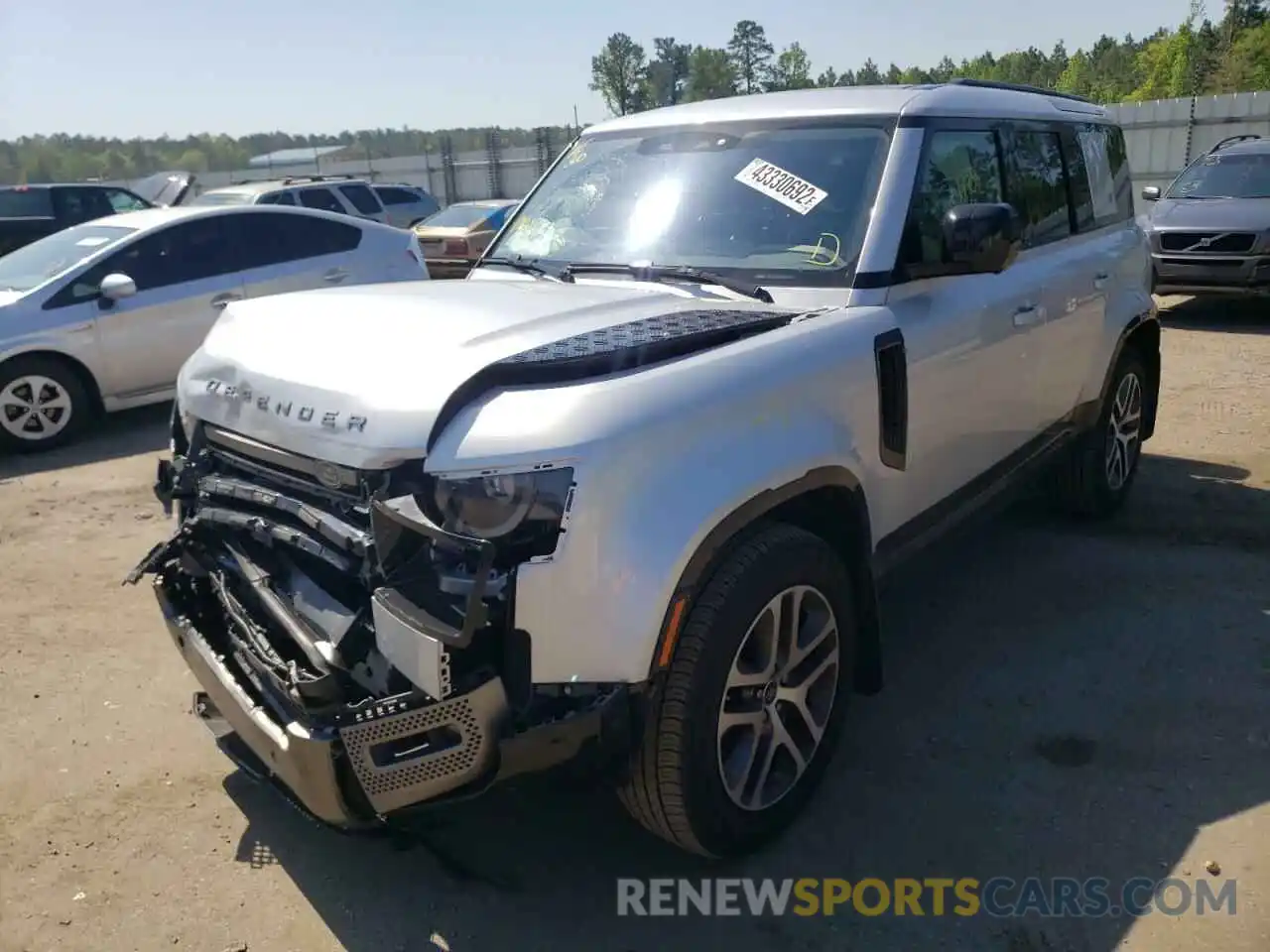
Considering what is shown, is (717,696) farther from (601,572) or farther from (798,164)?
(798,164)

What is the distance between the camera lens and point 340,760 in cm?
224

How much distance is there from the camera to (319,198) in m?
15.6

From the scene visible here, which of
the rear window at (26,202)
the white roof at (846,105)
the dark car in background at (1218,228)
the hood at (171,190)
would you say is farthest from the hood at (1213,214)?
the rear window at (26,202)

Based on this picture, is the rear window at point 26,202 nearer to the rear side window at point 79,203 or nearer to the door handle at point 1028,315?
the rear side window at point 79,203

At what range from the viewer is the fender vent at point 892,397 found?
3178 mm

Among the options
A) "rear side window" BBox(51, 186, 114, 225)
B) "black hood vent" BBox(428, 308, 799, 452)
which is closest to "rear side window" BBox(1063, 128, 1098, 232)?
"black hood vent" BBox(428, 308, 799, 452)

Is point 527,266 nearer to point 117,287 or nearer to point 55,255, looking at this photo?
point 117,287

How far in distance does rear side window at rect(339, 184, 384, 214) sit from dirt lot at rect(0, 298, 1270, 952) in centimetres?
1262

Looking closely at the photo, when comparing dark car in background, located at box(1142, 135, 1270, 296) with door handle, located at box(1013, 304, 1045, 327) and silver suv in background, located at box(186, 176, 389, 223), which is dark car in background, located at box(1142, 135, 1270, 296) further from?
silver suv in background, located at box(186, 176, 389, 223)

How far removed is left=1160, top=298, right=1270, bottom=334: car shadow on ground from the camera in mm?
10984

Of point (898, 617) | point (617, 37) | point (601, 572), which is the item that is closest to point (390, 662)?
point (601, 572)

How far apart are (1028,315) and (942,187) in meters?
0.75

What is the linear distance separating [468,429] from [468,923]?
52.3 inches

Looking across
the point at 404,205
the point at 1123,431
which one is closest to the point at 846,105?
the point at 1123,431
